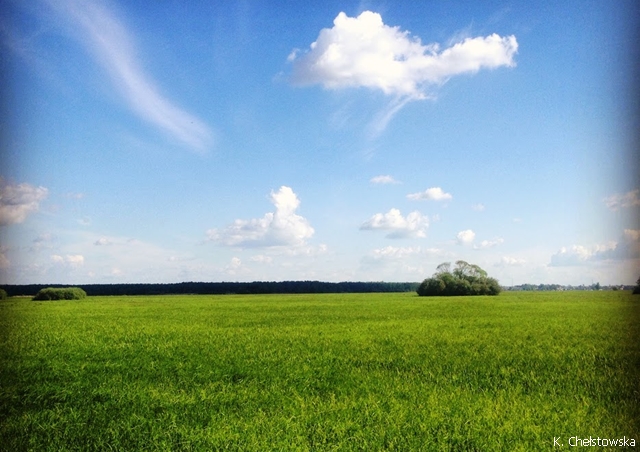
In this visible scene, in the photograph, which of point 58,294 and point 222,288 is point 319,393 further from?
point 222,288

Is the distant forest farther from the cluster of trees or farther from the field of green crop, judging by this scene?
the field of green crop

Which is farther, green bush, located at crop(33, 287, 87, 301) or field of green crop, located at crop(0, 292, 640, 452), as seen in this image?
green bush, located at crop(33, 287, 87, 301)

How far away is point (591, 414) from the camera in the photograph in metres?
7.66

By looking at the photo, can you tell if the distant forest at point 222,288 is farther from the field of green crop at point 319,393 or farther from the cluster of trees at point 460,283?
the field of green crop at point 319,393

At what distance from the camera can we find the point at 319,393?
Answer: 9234 mm

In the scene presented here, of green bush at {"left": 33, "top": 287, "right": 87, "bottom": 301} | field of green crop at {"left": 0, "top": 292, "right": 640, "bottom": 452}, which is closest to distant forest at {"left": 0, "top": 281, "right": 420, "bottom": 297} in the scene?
green bush at {"left": 33, "top": 287, "right": 87, "bottom": 301}

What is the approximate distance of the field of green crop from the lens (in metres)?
→ 6.75

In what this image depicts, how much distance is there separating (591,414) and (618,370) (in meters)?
4.32

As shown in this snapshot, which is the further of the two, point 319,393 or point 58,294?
point 58,294

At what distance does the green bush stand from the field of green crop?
5265 centimetres

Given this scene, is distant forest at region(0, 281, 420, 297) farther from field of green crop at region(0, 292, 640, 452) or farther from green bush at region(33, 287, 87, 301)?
field of green crop at region(0, 292, 640, 452)

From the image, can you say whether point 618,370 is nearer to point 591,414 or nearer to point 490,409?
point 591,414

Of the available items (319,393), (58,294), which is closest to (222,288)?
(58,294)

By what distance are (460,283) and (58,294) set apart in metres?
60.5
